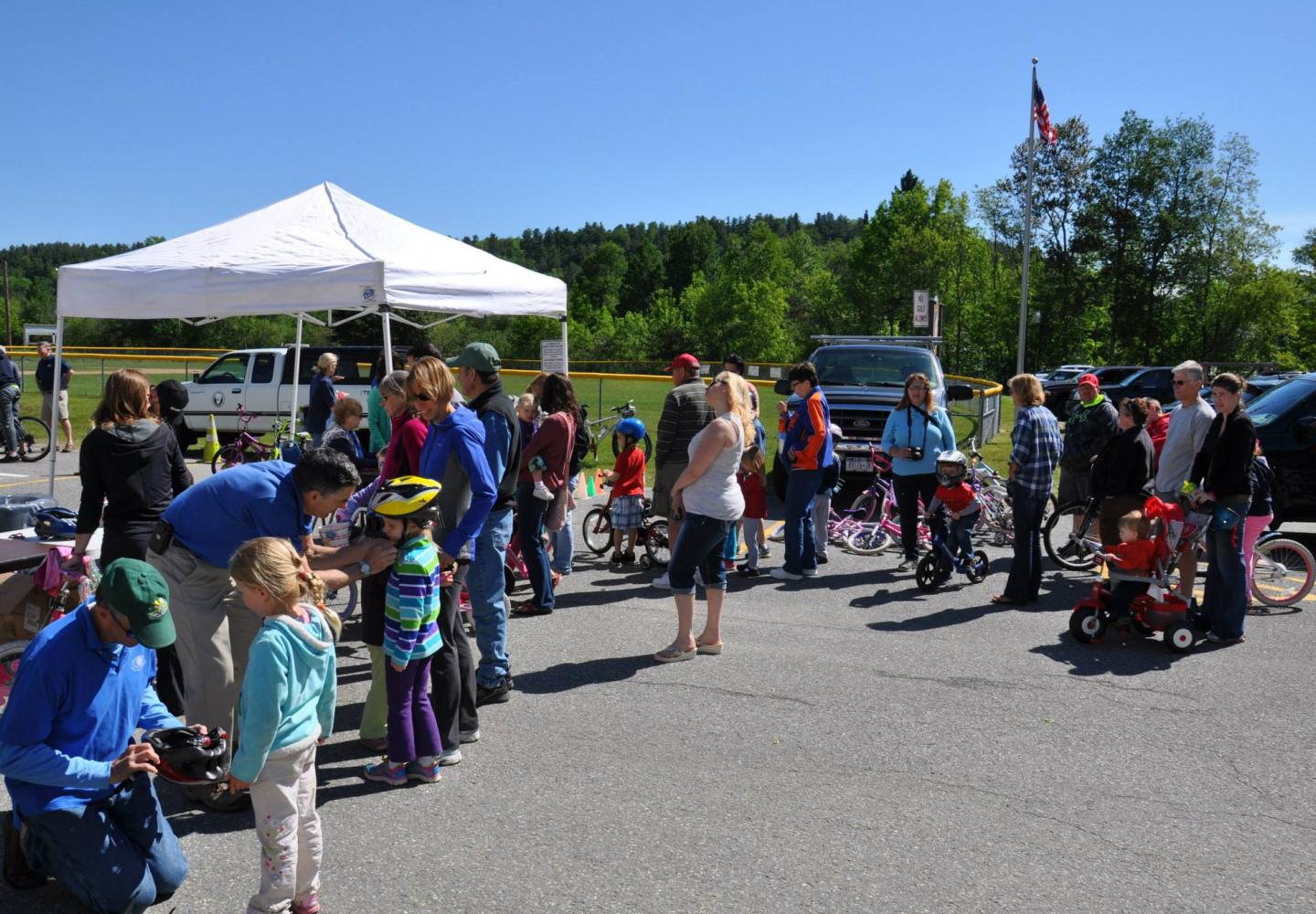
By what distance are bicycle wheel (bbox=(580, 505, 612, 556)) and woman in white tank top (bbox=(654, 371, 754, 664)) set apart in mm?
3287

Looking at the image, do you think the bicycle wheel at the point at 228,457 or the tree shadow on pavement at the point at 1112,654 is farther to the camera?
the bicycle wheel at the point at 228,457

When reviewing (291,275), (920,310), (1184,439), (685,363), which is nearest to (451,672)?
(685,363)

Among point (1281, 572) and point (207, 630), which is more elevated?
point (207, 630)

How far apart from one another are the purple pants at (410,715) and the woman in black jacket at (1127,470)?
232 inches

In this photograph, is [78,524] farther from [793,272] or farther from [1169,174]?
[793,272]

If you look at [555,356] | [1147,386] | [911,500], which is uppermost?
[1147,386]

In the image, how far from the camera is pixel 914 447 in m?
9.19

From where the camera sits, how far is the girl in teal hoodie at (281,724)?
3420mm

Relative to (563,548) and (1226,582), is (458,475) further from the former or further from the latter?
(1226,582)

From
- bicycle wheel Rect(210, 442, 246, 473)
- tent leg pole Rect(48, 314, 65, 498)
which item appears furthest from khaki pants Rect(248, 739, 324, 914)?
bicycle wheel Rect(210, 442, 246, 473)

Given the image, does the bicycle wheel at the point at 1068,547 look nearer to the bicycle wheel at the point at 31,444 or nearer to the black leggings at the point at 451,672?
the black leggings at the point at 451,672

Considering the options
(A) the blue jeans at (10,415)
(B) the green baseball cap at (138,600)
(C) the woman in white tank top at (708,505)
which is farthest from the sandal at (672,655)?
(A) the blue jeans at (10,415)

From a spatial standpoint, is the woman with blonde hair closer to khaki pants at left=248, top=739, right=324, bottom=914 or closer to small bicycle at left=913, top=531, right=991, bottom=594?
small bicycle at left=913, top=531, right=991, bottom=594

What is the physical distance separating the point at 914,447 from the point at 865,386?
469cm
